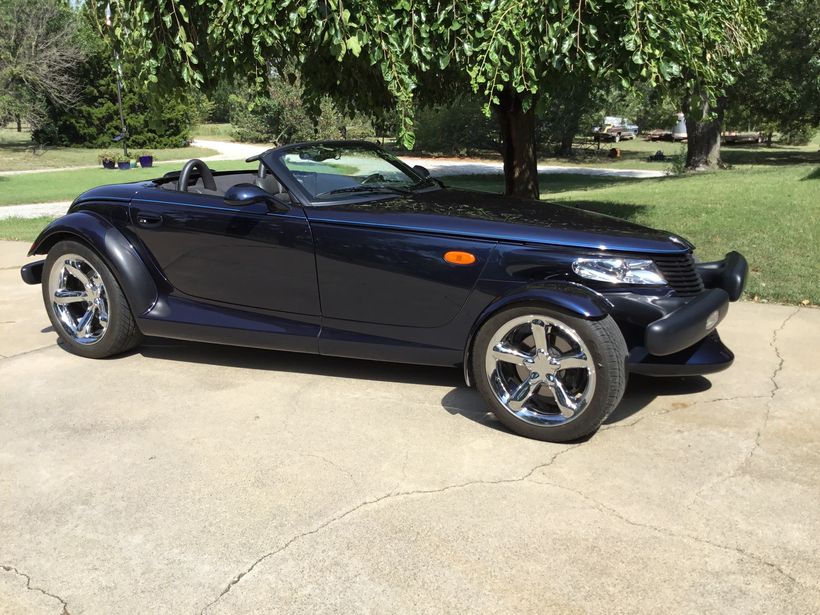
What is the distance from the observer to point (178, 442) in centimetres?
385

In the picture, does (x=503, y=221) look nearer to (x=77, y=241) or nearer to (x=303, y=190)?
(x=303, y=190)

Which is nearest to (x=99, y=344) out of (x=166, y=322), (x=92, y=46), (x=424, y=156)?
(x=166, y=322)

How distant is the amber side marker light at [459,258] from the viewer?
3.95m

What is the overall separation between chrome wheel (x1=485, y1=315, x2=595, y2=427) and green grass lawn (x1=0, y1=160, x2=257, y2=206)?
12.8 m

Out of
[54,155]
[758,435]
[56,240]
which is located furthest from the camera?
[54,155]

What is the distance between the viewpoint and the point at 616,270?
3801 millimetres

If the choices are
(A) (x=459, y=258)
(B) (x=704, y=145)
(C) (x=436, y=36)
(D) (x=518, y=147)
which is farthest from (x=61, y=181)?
(A) (x=459, y=258)

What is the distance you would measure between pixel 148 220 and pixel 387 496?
257 cm

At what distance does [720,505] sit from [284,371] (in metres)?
2.74

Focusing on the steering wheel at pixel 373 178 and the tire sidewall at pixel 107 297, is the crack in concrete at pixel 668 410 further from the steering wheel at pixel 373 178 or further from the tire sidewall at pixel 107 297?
the tire sidewall at pixel 107 297

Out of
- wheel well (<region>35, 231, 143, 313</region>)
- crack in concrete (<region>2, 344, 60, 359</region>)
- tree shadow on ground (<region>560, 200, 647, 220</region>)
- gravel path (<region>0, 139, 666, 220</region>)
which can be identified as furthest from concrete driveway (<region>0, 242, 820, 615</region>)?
gravel path (<region>0, 139, 666, 220</region>)

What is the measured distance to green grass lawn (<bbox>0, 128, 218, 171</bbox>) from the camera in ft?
98.3

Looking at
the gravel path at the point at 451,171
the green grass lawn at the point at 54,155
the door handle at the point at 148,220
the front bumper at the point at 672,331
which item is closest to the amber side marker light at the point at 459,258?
the front bumper at the point at 672,331

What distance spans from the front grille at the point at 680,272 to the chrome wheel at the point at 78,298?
3.46 metres
